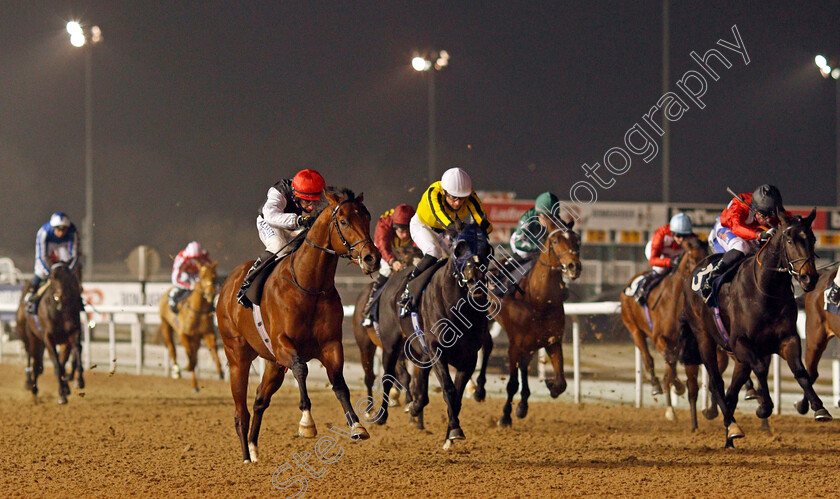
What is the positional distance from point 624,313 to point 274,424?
13.0ft

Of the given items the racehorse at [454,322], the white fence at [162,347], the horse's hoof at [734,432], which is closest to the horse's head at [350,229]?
the racehorse at [454,322]

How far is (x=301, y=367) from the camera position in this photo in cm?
534

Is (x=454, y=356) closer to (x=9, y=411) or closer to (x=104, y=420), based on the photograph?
(x=104, y=420)

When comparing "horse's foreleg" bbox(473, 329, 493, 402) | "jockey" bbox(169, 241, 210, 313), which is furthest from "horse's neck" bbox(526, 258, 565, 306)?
"jockey" bbox(169, 241, 210, 313)

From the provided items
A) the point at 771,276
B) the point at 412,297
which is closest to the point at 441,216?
the point at 412,297

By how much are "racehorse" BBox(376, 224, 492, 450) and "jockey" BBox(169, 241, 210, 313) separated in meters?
6.43

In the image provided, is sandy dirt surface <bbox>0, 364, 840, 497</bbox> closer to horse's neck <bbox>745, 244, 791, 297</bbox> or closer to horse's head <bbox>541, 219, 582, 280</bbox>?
horse's neck <bbox>745, 244, 791, 297</bbox>

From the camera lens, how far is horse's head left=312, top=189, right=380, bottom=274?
5.12m

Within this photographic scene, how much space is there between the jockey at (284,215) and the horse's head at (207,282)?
601 cm

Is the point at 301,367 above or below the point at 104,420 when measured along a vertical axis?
above

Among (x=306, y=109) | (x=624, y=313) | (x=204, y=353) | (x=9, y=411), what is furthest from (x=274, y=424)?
(x=306, y=109)

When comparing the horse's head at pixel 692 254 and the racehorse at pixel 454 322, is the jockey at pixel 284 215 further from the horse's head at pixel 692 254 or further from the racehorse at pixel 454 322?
the horse's head at pixel 692 254

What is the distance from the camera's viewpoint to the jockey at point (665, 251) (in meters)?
8.86

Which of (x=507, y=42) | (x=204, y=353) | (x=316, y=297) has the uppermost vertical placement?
(x=507, y=42)
